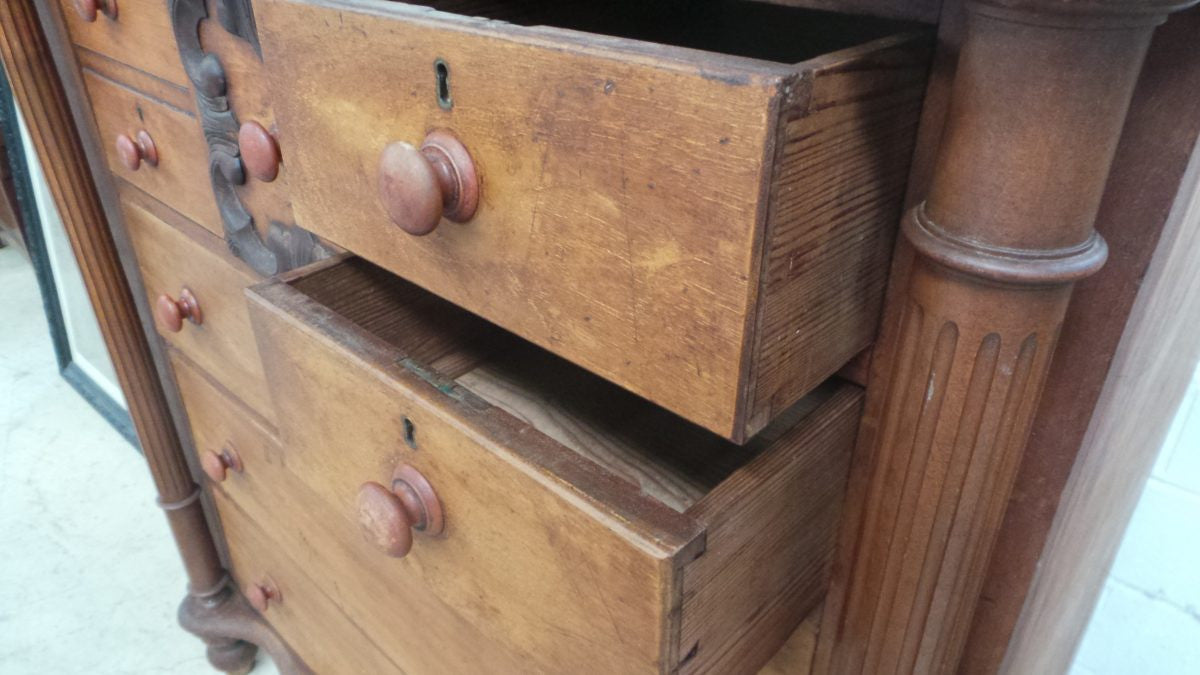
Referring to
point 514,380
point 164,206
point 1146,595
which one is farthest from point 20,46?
point 1146,595

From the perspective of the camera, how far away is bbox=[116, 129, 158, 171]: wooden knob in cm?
82

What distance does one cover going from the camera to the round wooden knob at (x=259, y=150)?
63cm

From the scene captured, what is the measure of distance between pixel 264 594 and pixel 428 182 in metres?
0.78

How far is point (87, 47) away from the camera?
840 millimetres

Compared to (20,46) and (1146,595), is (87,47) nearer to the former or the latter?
(20,46)

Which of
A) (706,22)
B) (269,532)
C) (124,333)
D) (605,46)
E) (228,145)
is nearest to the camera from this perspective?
(605,46)

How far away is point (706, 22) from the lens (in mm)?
567

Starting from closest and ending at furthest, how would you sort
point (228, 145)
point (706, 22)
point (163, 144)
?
1. point (706, 22)
2. point (228, 145)
3. point (163, 144)

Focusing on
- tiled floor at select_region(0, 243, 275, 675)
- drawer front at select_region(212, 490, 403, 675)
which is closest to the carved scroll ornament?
drawer front at select_region(212, 490, 403, 675)

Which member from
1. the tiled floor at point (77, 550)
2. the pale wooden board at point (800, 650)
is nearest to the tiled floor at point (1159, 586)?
the pale wooden board at point (800, 650)

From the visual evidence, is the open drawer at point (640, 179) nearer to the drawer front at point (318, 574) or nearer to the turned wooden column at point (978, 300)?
the turned wooden column at point (978, 300)

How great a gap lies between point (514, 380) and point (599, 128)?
307 millimetres

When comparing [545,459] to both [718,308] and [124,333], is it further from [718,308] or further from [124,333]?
[124,333]

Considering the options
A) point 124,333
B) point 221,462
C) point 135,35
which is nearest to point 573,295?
point 135,35
